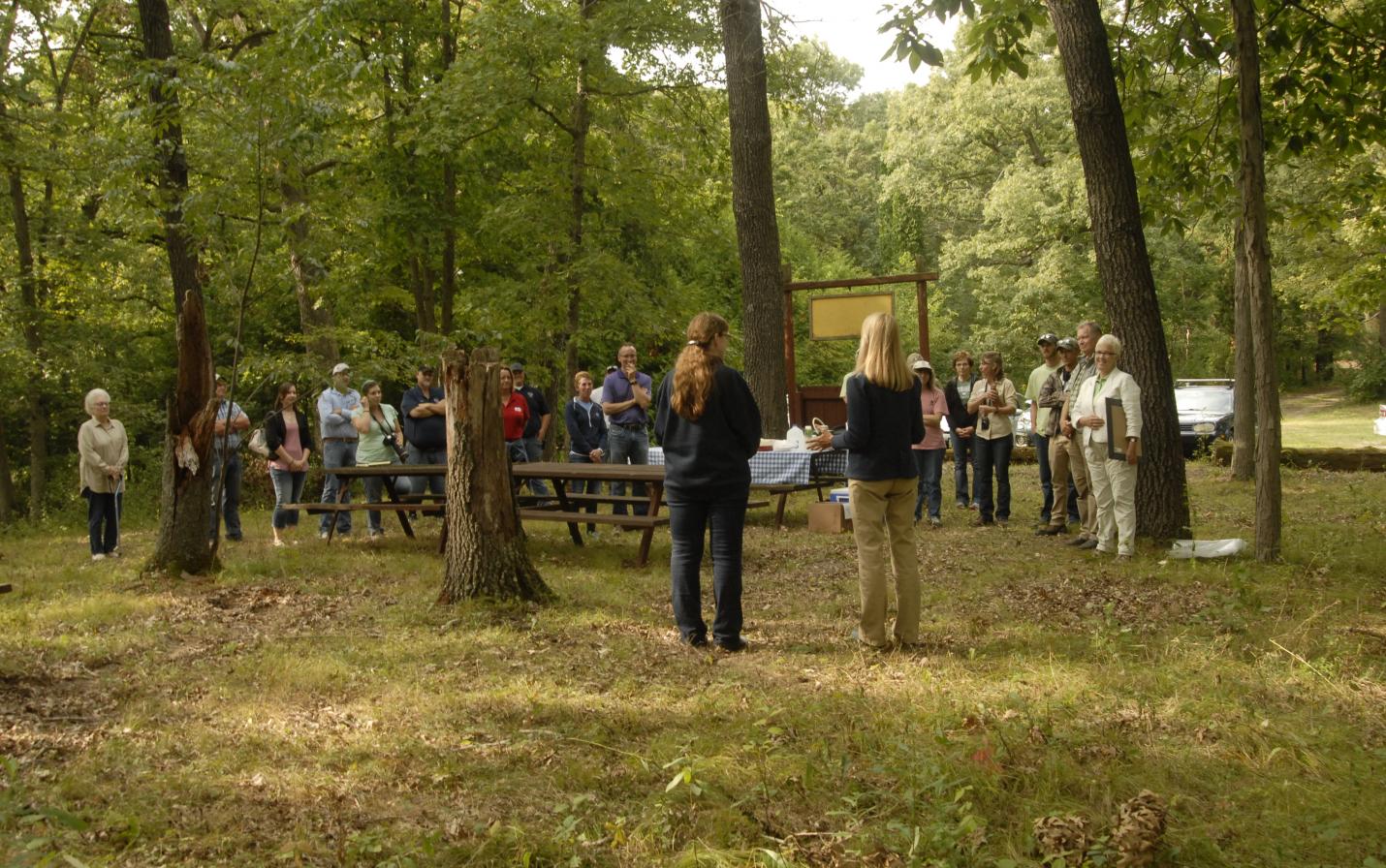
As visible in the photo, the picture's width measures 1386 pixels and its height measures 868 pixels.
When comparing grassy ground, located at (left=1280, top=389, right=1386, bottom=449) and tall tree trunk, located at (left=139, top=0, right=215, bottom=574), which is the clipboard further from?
grassy ground, located at (left=1280, top=389, right=1386, bottom=449)

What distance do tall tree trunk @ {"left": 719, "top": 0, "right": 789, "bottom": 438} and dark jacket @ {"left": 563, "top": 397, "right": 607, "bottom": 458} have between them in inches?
84.2

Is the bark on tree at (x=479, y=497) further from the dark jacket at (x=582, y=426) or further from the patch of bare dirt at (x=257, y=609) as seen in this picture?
the dark jacket at (x=582, y=426)

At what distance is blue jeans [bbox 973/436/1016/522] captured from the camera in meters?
12.0

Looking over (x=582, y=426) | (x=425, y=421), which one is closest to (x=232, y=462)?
(x=425, y=421)

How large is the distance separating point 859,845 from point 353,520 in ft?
38.4

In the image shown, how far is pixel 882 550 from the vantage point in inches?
264

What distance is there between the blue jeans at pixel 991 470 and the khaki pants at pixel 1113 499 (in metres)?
2.23

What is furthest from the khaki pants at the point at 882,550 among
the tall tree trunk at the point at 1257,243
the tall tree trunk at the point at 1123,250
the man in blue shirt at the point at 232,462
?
the man in blue shirt at the point at 232,462

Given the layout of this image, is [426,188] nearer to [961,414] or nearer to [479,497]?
[961,414]

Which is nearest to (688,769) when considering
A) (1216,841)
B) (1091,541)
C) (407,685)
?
(1216,841)

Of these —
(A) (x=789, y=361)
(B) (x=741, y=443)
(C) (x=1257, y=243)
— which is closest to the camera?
(B) (x=741, y=443)

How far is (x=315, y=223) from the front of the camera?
14.7 meters

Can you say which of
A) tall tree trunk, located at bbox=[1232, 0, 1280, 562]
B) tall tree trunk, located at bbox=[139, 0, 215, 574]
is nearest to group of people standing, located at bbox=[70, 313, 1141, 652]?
tall tree trunk, located at bbox=[139, 0, 215, 574]

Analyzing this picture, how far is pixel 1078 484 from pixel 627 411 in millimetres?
4664
